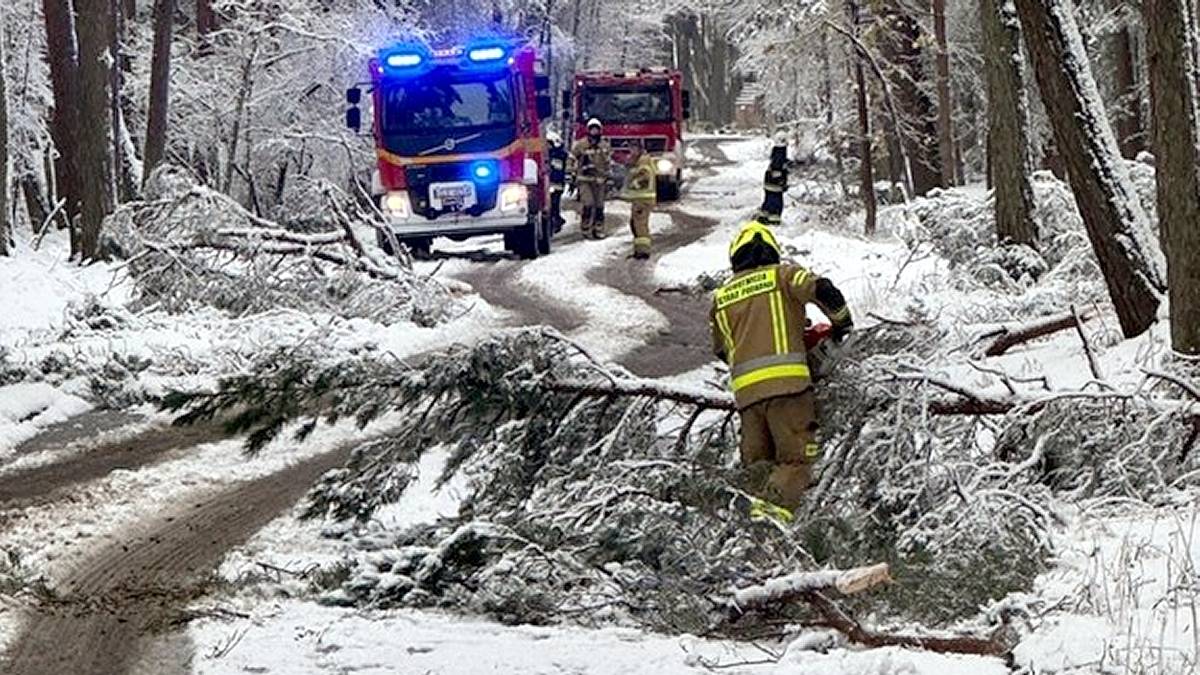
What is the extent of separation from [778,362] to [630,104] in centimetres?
2561

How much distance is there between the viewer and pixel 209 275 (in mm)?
13805

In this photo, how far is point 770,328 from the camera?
273 inches

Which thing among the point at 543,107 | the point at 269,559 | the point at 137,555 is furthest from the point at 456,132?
the point at 269,559

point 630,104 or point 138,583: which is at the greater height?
point 630,104

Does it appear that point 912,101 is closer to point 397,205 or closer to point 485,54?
point 485,54

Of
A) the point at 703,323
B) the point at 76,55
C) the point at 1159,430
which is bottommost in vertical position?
the point at 703,323

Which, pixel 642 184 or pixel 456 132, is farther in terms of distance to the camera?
pixel 642 184

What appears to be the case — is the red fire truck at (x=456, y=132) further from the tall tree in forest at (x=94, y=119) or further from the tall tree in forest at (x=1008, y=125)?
the tall tree in forest at (x=1008, y=125)

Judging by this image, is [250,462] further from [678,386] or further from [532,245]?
[532,245]

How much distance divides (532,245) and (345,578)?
582 inches

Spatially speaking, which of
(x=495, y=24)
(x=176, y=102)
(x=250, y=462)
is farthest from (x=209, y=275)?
(x=495, y=24)

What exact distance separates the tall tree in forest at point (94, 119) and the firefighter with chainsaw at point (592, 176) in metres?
7.22

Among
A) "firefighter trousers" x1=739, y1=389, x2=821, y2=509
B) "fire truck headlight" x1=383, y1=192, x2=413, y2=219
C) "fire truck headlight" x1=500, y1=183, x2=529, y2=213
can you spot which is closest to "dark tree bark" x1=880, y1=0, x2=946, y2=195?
"fire truck headlight" x1=500, y1=183, x2=529, y2=213

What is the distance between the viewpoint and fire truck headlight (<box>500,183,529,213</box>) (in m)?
20.0
